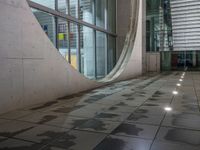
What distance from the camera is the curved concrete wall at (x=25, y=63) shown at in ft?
11.0

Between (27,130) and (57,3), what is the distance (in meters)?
4.62

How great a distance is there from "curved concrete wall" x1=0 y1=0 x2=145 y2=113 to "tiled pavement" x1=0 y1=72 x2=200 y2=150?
29 centimetres

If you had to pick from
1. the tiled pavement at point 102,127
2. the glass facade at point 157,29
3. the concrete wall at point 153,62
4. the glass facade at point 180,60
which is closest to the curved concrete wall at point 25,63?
the tiled pavement at point 102,127

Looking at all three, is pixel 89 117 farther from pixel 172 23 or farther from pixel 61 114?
pixel 172 23

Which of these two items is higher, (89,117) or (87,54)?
(87,54)

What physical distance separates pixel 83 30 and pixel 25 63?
467 cm

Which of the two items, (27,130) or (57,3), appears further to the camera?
(57,3)

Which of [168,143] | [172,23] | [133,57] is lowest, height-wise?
[168,143]

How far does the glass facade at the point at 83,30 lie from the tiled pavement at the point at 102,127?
3013 millimetres

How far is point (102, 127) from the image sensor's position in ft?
8.68

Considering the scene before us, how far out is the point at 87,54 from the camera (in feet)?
28.9

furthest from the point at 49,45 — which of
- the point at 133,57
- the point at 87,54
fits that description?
the point at 133,57

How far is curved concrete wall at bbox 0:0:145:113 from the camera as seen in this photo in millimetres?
3353

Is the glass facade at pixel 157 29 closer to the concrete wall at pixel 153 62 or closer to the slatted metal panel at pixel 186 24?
the concrete wall at pixel 153 62
